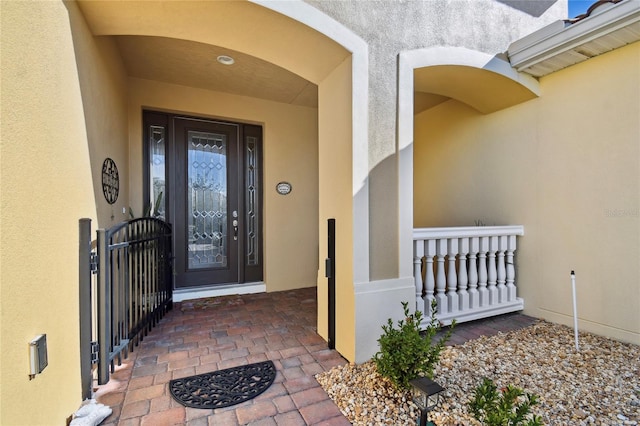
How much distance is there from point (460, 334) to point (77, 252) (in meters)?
3.38

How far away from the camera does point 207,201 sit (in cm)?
454

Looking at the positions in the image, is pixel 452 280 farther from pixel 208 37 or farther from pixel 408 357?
pixel 208 37

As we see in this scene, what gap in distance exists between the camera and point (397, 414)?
184 centimetres

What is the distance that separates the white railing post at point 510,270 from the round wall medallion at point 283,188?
3.16 metres

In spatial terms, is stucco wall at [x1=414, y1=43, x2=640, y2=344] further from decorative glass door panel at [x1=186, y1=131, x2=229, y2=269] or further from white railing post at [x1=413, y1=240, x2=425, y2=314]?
decorative glass door panel at [x1=186, y1=131, x2=229, y2=269]

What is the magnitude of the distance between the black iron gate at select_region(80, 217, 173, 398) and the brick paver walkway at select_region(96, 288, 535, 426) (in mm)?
179

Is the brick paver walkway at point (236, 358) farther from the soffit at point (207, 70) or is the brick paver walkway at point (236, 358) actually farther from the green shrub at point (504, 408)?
the soffit at point (207, 70)

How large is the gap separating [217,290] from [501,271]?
384 centimetres

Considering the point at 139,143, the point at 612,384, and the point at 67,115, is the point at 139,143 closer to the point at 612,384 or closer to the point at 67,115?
the point at 67,115

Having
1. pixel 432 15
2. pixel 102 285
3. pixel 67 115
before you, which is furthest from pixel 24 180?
pixel 432 15

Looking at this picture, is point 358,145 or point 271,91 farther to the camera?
point 271,91

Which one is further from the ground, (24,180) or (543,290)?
(24,180)

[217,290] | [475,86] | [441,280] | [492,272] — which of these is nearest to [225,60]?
[475,86]

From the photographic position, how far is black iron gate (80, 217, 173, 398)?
1.97m
